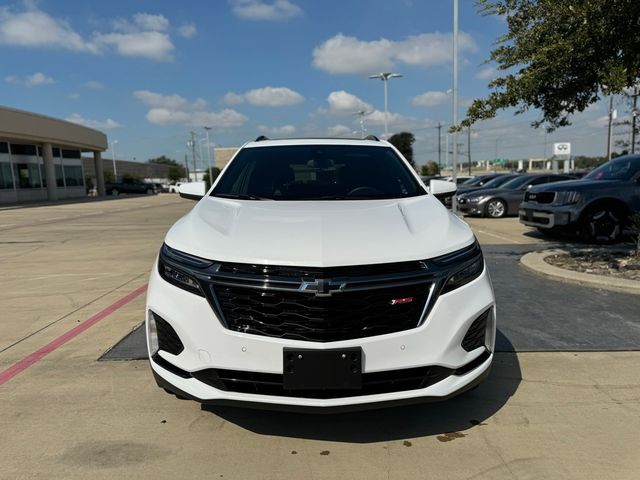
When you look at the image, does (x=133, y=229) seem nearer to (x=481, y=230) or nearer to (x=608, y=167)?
(x=481, y=230)

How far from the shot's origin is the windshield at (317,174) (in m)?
3.78

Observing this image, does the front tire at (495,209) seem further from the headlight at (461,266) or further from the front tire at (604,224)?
the headlight at (461,266)

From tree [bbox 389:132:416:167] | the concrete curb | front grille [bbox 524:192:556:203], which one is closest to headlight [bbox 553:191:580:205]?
front grille [bbox 524:192:556:203]

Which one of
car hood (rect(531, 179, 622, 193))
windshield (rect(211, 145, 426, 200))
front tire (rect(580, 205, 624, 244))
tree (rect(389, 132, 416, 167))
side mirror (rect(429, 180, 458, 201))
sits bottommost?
front tire (rect(580, 205, 624, 244))

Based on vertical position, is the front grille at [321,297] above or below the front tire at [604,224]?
above

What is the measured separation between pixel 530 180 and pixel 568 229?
286 inches

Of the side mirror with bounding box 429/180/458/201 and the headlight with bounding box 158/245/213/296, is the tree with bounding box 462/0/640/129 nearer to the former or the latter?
the side mirror with bounding box 429/180/458/201

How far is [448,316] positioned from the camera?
2.54 meters

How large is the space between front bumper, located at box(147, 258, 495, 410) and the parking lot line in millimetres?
1967

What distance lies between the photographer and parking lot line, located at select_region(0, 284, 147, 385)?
386cm

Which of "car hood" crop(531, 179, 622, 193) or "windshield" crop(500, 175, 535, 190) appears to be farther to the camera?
"windshield" crop(500, 175, 535, 190)

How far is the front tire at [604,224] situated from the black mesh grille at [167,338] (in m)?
8.53

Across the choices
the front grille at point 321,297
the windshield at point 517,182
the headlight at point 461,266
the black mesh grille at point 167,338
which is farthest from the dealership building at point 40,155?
the headlight at point 461,266

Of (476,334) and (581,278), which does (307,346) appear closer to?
(476,334)
